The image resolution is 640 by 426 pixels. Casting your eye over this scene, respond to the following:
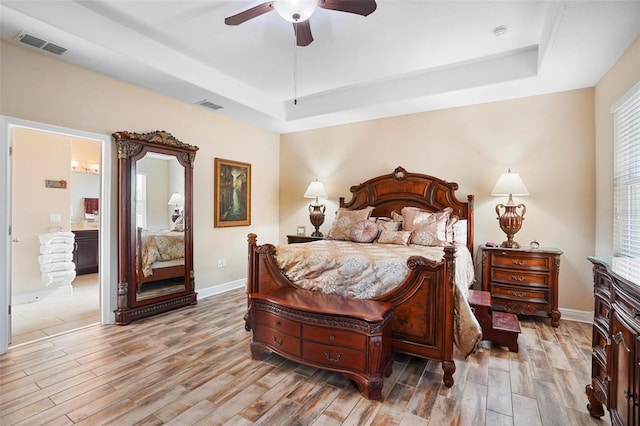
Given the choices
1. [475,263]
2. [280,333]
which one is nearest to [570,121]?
[475,263]

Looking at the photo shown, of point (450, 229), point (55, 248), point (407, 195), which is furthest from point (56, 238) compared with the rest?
point (450, 229)

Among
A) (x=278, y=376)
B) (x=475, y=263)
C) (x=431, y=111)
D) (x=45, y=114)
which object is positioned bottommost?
(x=278, y=376)

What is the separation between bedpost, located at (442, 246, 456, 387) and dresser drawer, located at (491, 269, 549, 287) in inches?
70.2

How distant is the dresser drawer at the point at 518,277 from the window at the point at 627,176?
0.70m

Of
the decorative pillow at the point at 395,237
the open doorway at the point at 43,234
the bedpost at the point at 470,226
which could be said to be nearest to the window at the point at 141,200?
the open doorway at the point at 43,234

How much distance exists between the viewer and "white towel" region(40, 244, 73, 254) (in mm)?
4500

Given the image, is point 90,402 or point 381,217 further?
point 381,217

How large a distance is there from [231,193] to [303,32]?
2.95 metres

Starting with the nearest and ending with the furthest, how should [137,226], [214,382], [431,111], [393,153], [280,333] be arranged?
[214,382], [280,333], [137,226], [431,111], [393,153]

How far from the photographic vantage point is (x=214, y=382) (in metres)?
2.27

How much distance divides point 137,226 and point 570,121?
541 centimetres

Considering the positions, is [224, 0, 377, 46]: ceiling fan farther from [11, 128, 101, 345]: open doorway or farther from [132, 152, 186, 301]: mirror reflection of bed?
[11, 128, 101, 345]: open doorway

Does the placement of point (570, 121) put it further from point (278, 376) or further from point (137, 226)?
point (137, 226)

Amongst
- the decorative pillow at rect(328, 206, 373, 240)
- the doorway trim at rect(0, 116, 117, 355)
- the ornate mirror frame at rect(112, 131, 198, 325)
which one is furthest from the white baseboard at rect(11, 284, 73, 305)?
the decorative pillow at rect(328, 206, 373, 240)
